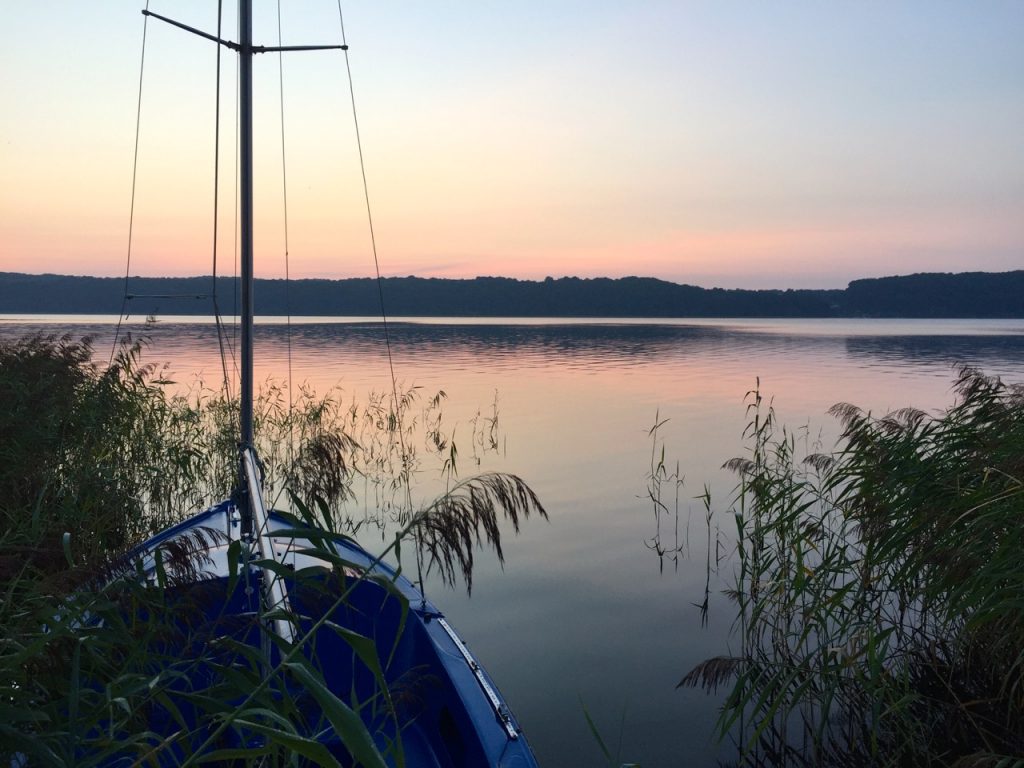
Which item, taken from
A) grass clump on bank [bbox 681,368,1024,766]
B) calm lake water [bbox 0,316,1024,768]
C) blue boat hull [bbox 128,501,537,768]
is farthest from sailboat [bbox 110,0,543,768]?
grass clump on bank [bbox 681,368,1024,766]

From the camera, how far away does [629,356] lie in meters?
48.2

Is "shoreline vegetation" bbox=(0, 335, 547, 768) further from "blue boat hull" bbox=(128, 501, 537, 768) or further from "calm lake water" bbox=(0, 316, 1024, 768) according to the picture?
"calm lake water" bbox=(0, 316, 1024, 768)

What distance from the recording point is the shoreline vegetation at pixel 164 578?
222 centimetres

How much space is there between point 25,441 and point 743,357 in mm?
44435

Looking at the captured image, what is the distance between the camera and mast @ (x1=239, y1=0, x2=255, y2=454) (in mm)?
6273

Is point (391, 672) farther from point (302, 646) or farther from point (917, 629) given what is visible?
point (917, 629)

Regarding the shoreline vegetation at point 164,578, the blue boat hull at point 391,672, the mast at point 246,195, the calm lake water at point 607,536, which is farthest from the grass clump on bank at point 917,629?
the mast at point 246,195

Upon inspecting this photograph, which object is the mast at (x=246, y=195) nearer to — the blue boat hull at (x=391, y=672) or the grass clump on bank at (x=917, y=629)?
the blue boat hull at (x=391, y=672)

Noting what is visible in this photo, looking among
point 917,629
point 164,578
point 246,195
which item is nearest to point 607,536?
point 917,629

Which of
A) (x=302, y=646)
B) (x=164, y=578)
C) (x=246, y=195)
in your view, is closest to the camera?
(x=302, y=646)

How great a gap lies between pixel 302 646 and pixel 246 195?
4.91m

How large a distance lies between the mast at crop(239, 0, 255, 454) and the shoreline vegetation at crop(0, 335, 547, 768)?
2.15ft

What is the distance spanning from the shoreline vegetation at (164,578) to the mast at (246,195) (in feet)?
2.15

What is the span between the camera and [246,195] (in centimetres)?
638
